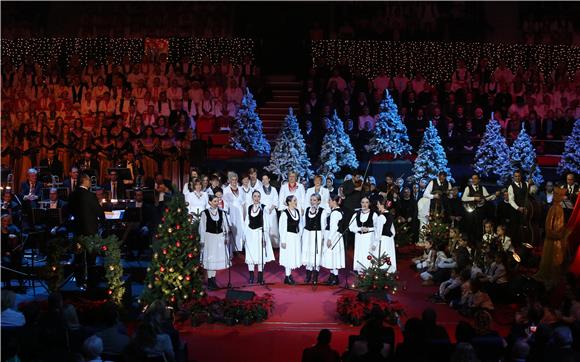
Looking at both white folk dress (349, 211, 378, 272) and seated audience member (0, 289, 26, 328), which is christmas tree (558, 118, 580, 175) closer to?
white folk dress (349, 211, 378, 272)

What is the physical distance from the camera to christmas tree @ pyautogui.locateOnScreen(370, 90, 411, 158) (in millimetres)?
21312

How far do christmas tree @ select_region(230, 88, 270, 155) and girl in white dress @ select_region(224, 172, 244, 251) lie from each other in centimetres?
499

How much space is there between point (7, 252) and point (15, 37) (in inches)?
592

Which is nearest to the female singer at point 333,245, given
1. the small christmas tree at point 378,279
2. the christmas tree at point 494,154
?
the small christmas tree at point 378,279

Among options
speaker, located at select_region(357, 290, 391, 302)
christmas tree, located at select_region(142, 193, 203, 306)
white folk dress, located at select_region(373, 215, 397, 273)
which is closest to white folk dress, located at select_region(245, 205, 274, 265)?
white folk dress, located at select_region(373, 215, 397, 273)

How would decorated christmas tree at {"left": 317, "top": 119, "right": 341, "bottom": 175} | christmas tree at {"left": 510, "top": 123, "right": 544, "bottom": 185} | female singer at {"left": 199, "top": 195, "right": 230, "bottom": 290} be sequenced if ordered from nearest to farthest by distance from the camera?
1. female singer at {"left": 199, "top": 195, "right": 230, "bottom": 290}
2. decorated christmas tree at {"left": 317, "top": 119, "right": 341, "bottom": 175}
3. christmas tree at {"left": 510, "top": 123, "right": 544, "bottom": 185}

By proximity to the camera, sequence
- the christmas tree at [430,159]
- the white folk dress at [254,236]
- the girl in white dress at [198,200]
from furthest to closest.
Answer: the christmas tree at [430,159]
the girl in white dress at [198,200]
the white folk dress at [254,236]

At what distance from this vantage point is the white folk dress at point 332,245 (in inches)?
578

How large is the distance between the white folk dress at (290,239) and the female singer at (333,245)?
1.57 ft

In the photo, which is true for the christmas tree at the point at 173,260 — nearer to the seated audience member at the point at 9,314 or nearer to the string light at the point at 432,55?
the seated audience member at the point at 9,314

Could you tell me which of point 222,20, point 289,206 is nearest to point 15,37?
point 222,20

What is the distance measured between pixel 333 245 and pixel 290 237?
783 millimetres

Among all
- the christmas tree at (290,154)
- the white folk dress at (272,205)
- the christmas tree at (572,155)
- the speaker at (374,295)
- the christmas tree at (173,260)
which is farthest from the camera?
the christmas tree at (572,155)

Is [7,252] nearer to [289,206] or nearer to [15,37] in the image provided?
[289,206]
